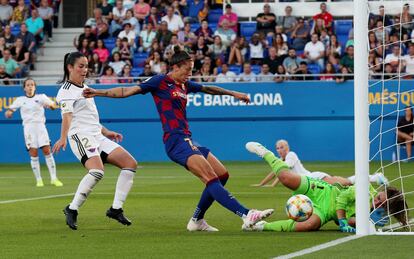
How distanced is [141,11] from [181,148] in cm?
2233

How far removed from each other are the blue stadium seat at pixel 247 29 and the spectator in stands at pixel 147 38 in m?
2.67

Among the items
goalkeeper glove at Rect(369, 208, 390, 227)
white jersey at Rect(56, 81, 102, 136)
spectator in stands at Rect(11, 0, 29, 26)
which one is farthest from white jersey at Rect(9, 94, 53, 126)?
goalkeeper glove at Rect(369, 208, 390, 227)

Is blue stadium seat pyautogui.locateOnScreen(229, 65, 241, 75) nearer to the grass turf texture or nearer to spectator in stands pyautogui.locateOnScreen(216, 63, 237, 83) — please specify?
spectator in stands pyautogui.locateOnScreen(216, 63, 237, 83)

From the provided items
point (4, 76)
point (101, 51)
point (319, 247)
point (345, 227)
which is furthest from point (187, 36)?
point (319, 247)

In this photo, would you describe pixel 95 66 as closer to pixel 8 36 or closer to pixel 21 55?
Answer: pixel 21 55

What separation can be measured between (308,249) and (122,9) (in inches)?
998

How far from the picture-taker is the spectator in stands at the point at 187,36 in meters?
32.2

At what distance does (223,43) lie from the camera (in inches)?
1275

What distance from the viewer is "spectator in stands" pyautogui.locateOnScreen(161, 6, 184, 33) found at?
3312 cm

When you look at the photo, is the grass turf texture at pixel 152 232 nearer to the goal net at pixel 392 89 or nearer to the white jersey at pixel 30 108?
the white jersey at pixel 30 108

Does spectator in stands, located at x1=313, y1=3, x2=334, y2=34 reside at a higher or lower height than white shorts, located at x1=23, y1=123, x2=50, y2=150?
higher

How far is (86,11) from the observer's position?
1535 inches

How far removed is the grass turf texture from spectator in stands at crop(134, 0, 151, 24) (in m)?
12.9

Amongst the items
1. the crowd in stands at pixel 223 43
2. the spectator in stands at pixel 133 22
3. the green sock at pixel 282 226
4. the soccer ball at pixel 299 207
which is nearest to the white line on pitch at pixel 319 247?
the soccer ball at pixel 299 207
